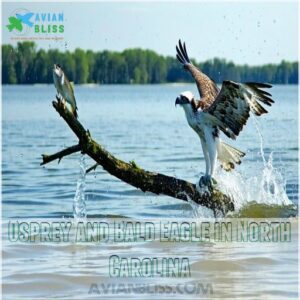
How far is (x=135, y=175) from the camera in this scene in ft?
34.4

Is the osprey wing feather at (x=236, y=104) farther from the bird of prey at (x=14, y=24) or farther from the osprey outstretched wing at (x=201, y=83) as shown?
the bird of prey at (x=14, y=24)

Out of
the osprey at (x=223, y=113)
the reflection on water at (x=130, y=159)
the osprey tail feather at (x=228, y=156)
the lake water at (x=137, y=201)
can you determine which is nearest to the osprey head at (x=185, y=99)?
the osprey at (x=223, y=113)

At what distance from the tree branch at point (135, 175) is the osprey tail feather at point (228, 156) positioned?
465 mm

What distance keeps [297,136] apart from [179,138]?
10.9ft

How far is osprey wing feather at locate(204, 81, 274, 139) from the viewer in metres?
10.0

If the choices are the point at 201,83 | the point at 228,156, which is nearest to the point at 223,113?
the point at 228,156

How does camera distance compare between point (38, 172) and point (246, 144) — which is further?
point (246, 144)

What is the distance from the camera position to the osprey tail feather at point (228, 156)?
11.1m

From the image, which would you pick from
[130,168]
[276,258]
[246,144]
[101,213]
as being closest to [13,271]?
[130,168]

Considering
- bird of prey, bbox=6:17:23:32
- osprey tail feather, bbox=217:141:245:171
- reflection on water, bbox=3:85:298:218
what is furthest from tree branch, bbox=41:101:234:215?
bird of prey, bbox=6:17:23:32

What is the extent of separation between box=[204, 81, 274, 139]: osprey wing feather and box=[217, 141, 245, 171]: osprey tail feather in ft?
1.63

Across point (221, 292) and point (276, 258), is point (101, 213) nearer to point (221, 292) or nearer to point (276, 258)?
point (276, 258)

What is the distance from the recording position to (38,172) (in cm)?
1872

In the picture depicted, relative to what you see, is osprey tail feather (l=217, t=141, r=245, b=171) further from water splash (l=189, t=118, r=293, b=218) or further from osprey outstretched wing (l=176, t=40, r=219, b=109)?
osprey outstretched wing (l=176, t=40, r=219, b=109)
